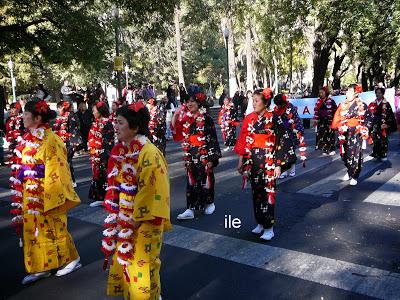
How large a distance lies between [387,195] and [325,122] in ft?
17.7

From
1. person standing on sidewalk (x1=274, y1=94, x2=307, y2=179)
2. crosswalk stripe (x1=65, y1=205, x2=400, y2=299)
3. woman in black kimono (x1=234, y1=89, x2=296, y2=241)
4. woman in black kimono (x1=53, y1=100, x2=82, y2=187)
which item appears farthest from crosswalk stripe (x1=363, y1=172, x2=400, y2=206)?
woman in black kimono (x1=53, y1=100, x2=82, y2=187)

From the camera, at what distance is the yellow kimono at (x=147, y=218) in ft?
10.3

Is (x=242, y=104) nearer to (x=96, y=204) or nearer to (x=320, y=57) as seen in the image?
(x=320, y=57)

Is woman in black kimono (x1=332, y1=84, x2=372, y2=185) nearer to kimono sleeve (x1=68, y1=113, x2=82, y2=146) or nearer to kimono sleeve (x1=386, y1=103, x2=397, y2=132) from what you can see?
kimono sleeve (x1=386, y1=103, x2=397, y2=132)

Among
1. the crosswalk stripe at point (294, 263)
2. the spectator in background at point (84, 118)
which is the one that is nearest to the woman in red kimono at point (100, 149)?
the crosswalk stripe at point (294, 263)

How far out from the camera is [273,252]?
524cm

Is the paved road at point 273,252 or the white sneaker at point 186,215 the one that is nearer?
the paved road at point 273,252

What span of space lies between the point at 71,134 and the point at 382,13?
14.2 metres

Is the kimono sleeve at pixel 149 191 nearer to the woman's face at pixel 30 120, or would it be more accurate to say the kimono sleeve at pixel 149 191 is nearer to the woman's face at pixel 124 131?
the woman's face at pixel 124 131

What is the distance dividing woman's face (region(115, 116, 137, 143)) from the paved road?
71.1 inches

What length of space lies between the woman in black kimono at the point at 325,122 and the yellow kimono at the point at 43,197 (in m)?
9.53

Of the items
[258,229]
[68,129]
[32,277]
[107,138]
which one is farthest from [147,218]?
[68,129]

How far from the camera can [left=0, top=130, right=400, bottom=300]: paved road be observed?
4.33 m

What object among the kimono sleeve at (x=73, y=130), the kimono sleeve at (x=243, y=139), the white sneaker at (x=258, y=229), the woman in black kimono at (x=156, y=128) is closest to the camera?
the kimono sleeve at (x=243, y=139)
